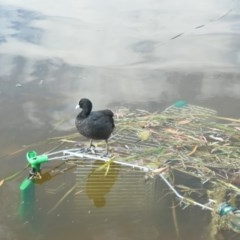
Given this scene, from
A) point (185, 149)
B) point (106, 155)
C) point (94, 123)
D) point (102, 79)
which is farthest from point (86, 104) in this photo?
point (102, 79)

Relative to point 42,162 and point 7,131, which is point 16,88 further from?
point 42,162

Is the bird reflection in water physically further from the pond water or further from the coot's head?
the coot's head

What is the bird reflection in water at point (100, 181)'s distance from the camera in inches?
227

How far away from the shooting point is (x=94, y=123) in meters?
6.21

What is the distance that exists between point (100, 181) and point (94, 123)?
69 cm

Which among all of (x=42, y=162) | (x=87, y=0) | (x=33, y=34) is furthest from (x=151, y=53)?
(x=42, y=162)

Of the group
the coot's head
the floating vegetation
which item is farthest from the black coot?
the floating vegetation

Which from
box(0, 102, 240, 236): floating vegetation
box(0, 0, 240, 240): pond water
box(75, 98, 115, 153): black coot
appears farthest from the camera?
box(75, 98, 115, 153): black coot

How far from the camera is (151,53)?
9.98 metres

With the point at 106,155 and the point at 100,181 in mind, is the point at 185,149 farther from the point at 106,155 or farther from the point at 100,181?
the point at 100,181

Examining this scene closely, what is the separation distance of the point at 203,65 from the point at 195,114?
2445 millimetres

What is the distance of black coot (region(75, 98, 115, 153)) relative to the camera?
20.4ft

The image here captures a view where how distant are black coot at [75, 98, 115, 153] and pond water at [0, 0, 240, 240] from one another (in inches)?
14.4

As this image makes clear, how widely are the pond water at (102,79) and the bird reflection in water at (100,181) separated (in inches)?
2.4
